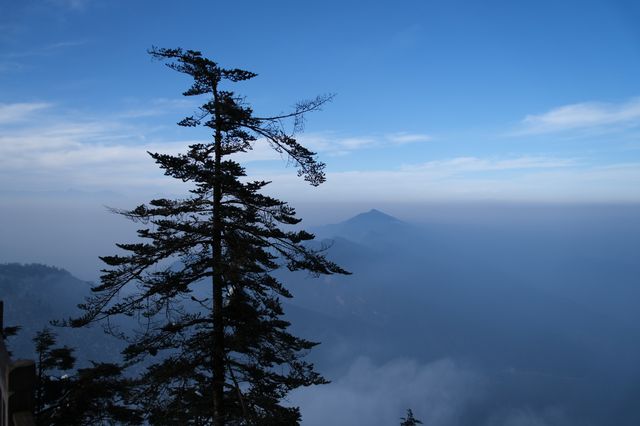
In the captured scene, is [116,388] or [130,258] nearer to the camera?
[130,258]

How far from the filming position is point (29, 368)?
105 inches

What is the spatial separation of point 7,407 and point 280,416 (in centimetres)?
707

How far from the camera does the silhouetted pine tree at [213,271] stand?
856 centimetres

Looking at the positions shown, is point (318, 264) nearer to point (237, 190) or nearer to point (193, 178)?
point (237, 190)

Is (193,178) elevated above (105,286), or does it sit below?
above

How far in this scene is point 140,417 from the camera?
1384 centimetres

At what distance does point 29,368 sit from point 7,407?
14.8 inches

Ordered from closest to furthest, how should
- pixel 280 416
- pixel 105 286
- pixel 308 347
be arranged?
pixel 105 286, pixel 280 416, pixel 308 347

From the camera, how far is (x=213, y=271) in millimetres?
8750

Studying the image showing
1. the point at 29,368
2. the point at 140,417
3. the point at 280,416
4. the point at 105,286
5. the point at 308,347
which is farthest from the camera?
the point at 140,417

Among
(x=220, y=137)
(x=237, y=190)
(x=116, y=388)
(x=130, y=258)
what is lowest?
(x=116, y=388)

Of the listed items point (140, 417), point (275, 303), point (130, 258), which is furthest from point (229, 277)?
point (140, 417)

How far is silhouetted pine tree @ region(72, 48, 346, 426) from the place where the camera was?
8.56 metres

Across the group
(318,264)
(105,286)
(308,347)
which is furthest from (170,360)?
(318,264)
